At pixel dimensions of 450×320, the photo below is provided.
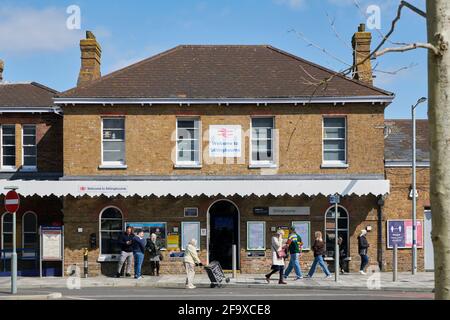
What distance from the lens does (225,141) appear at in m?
21.6

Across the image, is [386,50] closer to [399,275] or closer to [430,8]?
[430,8]

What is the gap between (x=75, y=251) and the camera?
2127 centimetres

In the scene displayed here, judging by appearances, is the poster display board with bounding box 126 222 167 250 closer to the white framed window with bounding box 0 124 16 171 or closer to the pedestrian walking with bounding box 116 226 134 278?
the pedestrian walking with bounding box 116 226 134 278

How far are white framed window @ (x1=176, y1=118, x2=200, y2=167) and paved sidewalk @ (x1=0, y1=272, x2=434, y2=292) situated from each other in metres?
4.41

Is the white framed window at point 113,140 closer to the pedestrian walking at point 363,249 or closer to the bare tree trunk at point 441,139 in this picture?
the pedestrian walking at point 363,249

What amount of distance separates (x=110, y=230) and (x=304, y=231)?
737 centimetres

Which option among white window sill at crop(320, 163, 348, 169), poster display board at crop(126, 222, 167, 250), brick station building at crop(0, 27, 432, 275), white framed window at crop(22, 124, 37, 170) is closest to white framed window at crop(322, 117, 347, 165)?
brick station building at crop(0, 27, 432, 275)

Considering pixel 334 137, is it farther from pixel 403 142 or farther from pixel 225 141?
pixel 403 142

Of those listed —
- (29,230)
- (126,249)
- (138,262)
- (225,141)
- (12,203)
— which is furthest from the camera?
(29,230)

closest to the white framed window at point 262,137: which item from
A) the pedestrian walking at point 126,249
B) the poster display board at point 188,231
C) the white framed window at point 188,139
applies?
the white framed window at point 188,139

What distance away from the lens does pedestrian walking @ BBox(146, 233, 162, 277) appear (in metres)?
20.6

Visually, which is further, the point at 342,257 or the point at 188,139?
the point at 188,139

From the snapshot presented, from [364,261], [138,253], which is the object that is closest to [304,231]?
[364,261]
